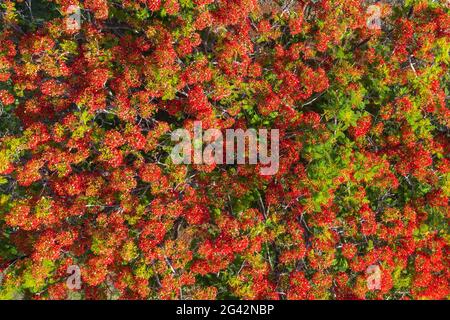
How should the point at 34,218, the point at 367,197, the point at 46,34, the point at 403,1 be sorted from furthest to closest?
the point at 403,1, the point at 367,197, the point at 46,34, the point at 34,218

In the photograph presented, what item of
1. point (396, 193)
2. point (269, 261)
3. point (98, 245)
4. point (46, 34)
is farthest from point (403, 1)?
point (98, 245)

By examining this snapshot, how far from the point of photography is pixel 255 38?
7500mm

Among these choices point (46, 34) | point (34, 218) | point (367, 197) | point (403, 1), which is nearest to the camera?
point (34, 218)

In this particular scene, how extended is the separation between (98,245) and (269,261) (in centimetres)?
318

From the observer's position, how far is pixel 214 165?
6.63 meters

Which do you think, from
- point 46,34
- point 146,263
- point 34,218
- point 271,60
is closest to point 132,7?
point 46,34

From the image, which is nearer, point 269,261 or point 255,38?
point 269,261

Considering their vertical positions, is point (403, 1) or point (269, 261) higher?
point (403, 1)

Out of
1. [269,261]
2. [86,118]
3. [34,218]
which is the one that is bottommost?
[269,261]

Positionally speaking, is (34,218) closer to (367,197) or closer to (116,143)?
(116,143)

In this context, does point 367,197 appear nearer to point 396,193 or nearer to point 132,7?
point 396,193

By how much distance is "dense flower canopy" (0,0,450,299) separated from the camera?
630 cm

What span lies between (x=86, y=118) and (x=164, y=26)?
226cm

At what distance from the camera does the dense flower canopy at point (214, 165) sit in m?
6.30
